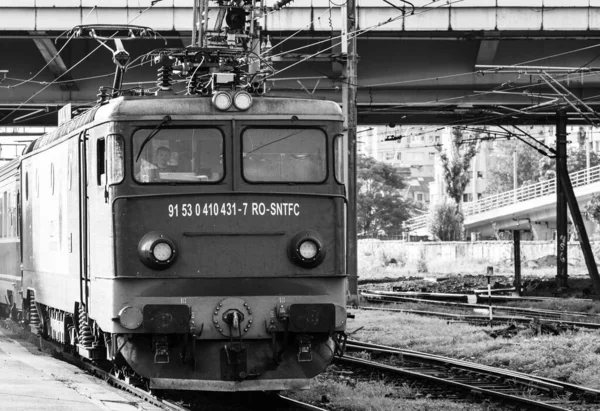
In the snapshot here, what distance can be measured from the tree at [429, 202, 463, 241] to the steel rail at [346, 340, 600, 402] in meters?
51.7

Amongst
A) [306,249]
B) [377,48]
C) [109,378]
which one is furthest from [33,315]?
[377,48]

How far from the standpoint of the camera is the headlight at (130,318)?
1091 cm

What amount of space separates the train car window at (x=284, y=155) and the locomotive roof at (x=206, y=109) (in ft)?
0.54

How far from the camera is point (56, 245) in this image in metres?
14.9

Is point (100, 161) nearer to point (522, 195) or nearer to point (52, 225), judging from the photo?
point (52, 225)

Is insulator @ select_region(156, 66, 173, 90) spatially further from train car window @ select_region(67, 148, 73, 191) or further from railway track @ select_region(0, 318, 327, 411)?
railway track @ select_region(0, 318, 327, 411)

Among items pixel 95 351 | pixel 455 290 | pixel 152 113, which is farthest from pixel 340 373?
pixel 455 290

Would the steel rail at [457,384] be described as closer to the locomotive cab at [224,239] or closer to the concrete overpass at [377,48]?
the locomotive cab at [224,239]

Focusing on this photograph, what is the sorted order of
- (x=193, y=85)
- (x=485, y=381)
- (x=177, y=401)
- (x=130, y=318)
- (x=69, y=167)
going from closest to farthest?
(x=130, y=318), (x=193, y=85), (x=177, y=401), (x=69, y=167), (x=485, y=381)

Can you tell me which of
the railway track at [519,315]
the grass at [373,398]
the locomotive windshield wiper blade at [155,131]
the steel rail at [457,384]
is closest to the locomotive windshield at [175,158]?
the locomotive windshield wiper blade at [155,131]

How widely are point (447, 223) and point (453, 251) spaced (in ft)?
39.2

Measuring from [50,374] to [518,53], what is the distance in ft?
66.2

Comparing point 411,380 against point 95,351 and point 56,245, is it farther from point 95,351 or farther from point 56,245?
point 56,245

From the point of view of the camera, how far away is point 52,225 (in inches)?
596
